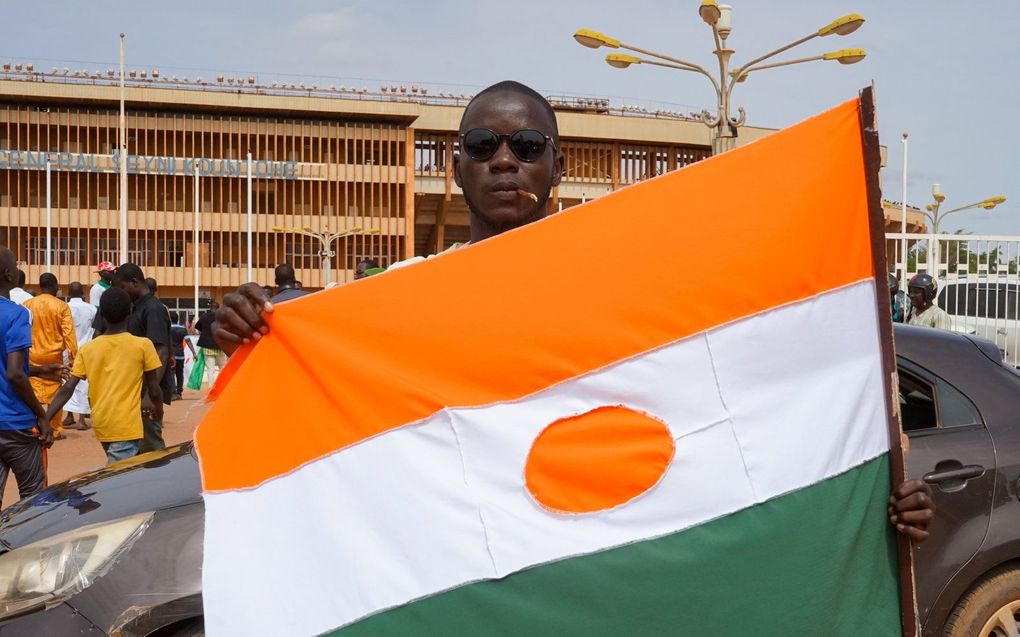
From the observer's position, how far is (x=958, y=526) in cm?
404

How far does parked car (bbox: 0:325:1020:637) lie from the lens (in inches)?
135

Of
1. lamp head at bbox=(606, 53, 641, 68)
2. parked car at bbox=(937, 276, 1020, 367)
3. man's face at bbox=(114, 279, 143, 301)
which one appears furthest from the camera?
lamp head at bbox=(606, 53, 641, 68)

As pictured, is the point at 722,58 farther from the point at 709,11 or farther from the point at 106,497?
the point at 106,497

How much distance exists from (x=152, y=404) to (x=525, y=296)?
18.2 feet

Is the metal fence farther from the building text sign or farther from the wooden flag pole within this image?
the building text sign

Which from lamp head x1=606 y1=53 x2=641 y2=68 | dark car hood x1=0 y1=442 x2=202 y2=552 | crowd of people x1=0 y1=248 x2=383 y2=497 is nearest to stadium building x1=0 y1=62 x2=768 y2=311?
lamp head x1=606 y1=53 x2=641 y2=68

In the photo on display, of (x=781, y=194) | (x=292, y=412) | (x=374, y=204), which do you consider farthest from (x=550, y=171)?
(x=374, y=204)

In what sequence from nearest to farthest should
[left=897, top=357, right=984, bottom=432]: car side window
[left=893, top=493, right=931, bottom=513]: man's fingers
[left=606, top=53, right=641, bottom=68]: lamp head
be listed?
[left=893, top=493, right=931, bottom=513]: man's fingers < [left=897, top=357, right=984, bottom=432]: car side window < [left=606, top=53, right=641, bottom=68]: lamp head

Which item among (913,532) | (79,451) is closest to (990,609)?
(913,532)

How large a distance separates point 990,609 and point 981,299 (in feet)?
31.7

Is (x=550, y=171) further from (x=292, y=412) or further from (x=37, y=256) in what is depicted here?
(x=37, y=256)

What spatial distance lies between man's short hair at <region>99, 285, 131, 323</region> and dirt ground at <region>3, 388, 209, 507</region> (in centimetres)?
115

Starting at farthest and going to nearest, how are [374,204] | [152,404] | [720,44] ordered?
[374,204] < [720,44] < [152,404]

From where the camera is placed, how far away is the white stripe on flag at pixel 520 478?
104 inches
